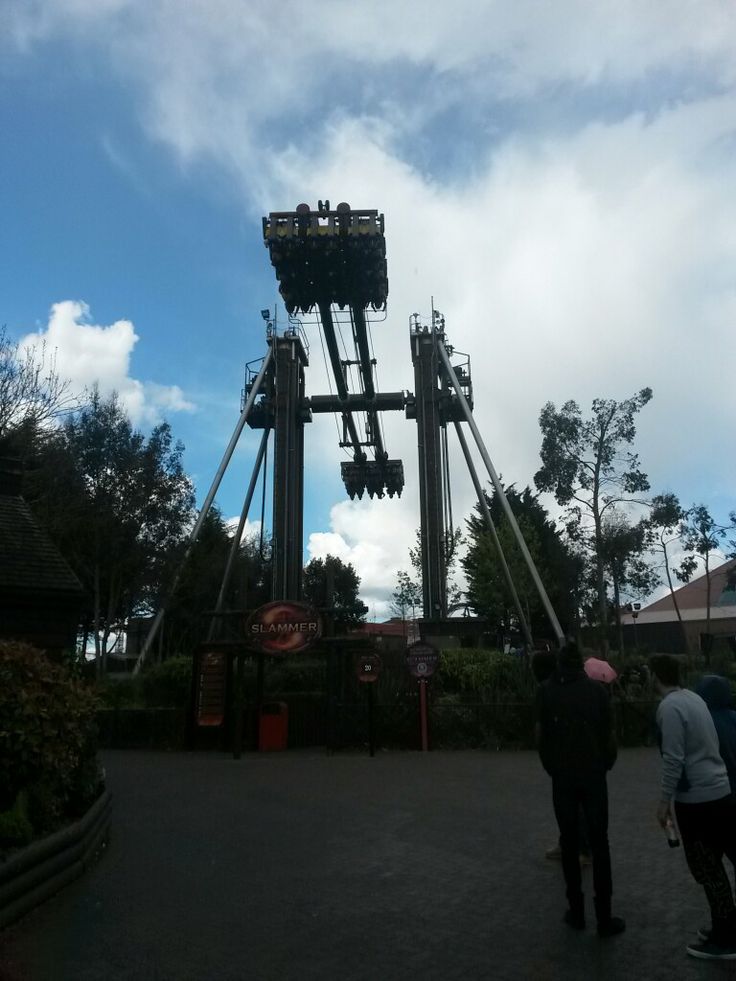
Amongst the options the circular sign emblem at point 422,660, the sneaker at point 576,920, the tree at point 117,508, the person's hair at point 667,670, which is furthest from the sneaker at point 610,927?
the tree at point 117,508

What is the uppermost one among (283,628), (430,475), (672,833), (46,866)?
(430,475)

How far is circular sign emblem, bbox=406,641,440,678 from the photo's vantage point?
16.2m

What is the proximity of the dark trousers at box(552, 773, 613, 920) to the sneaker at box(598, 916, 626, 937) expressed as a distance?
3 centimetres

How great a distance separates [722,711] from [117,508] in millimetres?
23788

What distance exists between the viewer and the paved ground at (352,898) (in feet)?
15.2

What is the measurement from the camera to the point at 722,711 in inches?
200

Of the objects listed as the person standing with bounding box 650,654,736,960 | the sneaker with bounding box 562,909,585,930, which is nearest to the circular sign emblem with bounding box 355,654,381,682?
the sneaker with bounding box 562,909,585,930

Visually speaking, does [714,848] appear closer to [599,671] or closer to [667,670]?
[667,670]

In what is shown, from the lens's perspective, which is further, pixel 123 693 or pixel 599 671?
pixel 123 693

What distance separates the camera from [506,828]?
851 centimetres

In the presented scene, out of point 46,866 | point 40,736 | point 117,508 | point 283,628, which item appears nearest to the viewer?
point 46,866

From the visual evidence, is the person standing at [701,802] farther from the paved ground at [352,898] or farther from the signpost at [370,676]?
the signpost at [370,676]

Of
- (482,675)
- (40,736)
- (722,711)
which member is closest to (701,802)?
(722,711)

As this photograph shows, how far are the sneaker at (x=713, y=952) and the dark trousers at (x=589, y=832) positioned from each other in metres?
0.53
